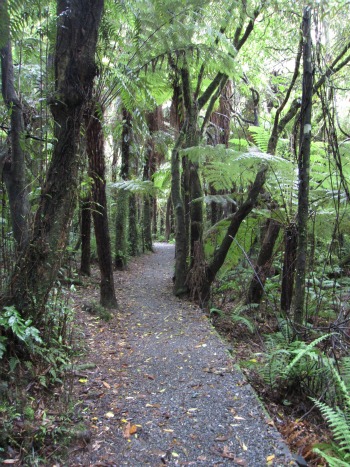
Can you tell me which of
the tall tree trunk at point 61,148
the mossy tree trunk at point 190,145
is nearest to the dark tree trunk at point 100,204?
the tall tree trunk at point 61,148

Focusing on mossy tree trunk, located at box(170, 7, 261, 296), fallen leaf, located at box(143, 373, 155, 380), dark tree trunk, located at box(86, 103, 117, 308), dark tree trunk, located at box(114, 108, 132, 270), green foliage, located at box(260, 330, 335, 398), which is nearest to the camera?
green foliage, located at box(260, 330, 335, 398)

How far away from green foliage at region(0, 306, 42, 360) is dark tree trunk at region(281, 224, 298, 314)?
3.07m

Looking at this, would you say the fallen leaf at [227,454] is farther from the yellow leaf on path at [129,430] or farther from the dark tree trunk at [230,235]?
the dark tree trunk at [230,235]

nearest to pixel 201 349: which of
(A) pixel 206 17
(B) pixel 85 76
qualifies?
(B) pixel 85 76

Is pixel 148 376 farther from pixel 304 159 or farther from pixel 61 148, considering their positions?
pixel 304 159

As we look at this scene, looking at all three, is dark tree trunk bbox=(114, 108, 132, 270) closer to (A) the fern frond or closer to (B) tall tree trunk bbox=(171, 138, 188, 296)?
(B) tall tree trunk bbox=(171, 138, 188, 296)

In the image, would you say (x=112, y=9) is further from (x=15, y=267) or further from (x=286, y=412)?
(x=286, y=412)

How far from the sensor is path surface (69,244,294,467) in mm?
2391

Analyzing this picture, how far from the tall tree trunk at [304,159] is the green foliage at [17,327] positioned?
8.51ft

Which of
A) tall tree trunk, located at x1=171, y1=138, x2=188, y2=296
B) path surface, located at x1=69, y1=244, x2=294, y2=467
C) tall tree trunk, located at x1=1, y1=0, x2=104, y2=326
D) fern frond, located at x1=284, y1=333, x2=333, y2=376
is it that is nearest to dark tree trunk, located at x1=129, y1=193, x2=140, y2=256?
tall tree trunk, located at x1=171, y1=138, x2=188, y2=296

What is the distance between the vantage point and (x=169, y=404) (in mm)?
3035

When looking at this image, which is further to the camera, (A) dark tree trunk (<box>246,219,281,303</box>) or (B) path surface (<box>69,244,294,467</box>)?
(A) dark tree trunk (<box>246,219,281,303</box>)

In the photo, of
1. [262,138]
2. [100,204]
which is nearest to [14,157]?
[100,204]

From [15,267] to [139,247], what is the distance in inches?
398
